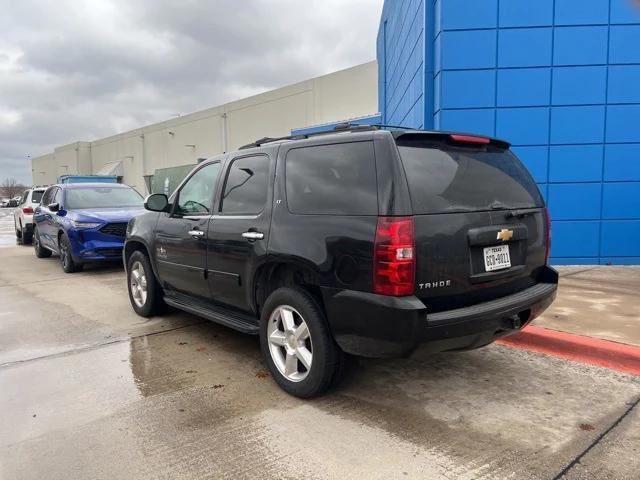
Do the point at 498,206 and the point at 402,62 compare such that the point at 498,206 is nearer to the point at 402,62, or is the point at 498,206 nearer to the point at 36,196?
the point at 402,62

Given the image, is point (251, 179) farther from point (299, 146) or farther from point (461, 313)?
point (461, 313)

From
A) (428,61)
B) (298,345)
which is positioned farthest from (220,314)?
(428,61)

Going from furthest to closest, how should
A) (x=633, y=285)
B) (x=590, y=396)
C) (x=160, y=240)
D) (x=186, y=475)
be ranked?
(x=633, y=285) < (x=160, y=240) < (x=590, y=396) < (x=186, y=475)

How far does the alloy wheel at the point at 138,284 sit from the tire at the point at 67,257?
392 cm

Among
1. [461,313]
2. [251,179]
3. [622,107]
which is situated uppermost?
[622,107]

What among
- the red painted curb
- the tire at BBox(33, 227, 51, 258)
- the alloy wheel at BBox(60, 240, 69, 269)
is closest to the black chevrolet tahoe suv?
the red painted curb

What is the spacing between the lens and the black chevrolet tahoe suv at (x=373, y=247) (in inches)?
121

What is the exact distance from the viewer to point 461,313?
10.5 ft

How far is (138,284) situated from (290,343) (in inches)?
125

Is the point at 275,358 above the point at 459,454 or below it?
above

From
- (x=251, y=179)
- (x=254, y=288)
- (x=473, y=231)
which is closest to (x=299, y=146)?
(x=251, y=179)

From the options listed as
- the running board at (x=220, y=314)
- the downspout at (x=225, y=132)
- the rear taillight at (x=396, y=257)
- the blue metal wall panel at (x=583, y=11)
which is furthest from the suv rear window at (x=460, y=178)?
the downspout at (x=225, y=132)

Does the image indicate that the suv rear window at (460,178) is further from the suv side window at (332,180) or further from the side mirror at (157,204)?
the side mirror at (157,204)

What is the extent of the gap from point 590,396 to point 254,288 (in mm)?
2637
